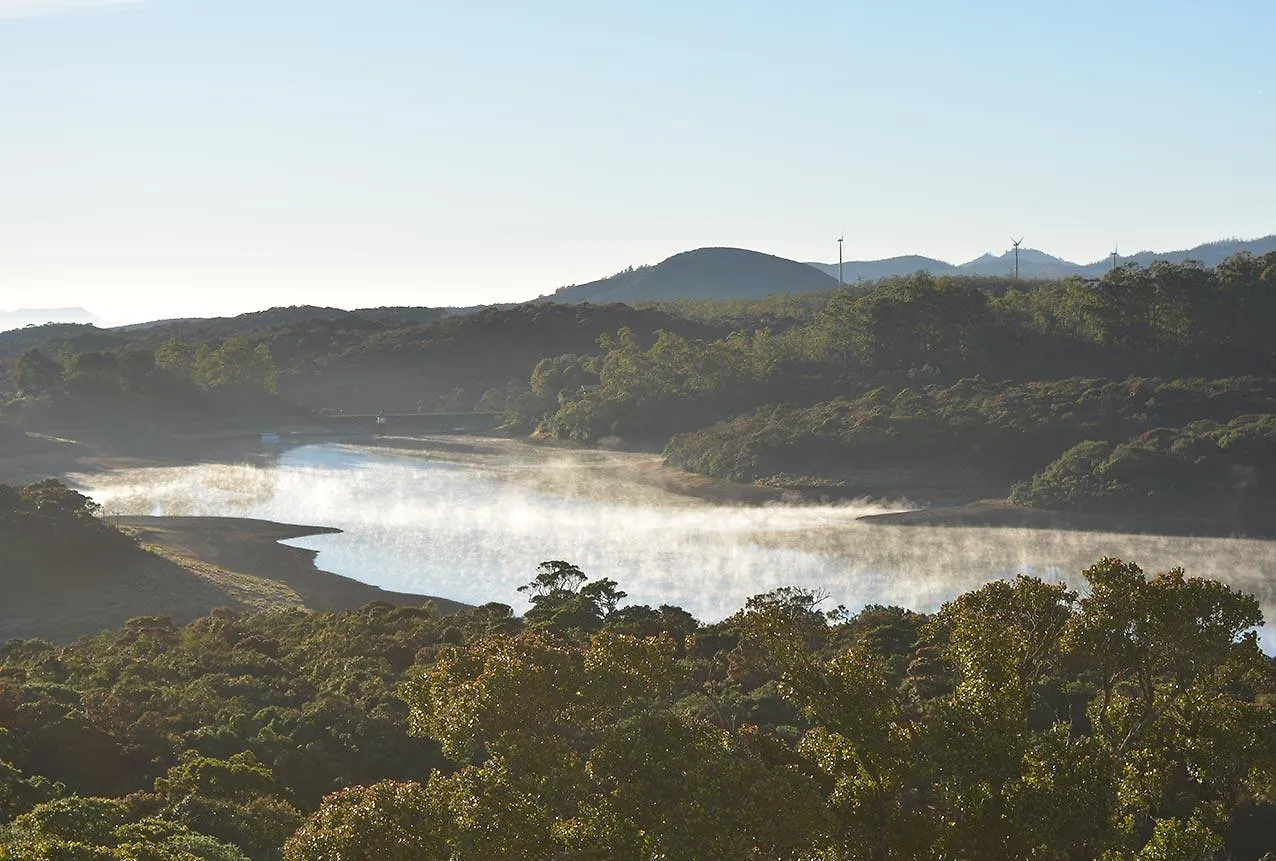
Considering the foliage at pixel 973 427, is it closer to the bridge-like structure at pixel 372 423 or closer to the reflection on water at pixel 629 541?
the reflection on water at pixel 629 541

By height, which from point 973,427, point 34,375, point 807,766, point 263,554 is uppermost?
point 34,375

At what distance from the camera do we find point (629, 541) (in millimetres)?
73750

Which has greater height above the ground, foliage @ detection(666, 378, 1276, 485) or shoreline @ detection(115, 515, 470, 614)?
foliage @ detection(666, 378, 1276, 485)

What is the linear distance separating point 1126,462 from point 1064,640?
7145cm

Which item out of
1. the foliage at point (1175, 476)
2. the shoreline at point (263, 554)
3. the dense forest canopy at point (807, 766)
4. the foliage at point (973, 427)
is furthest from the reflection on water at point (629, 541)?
the dense forest canopy at point (807, 766)

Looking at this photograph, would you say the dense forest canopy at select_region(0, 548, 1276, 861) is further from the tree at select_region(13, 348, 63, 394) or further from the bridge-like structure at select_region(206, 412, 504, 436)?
the tree at select_region(13, 348, 63, 394)

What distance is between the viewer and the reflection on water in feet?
203

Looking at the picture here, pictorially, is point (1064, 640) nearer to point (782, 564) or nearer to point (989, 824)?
point (989, 824)

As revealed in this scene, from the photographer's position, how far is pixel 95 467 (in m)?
113

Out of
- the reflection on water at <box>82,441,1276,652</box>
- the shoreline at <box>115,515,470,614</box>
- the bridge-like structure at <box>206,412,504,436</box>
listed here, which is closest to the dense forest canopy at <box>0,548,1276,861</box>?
the shoreline at <box>115,515,470,614</box>

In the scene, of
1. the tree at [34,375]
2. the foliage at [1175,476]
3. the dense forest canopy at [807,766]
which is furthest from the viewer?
the tree at [34,375]

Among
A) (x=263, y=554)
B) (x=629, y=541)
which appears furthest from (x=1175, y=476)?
(x=263, y=554)

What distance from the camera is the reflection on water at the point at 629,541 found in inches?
2431

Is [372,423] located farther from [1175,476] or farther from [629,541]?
[1175,476]
